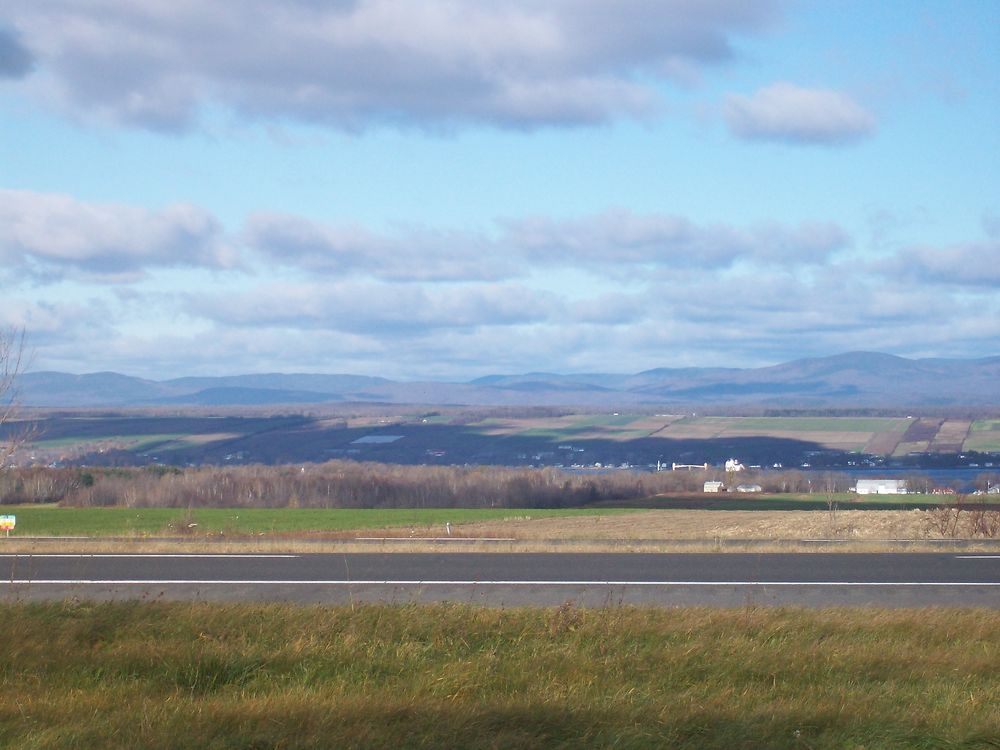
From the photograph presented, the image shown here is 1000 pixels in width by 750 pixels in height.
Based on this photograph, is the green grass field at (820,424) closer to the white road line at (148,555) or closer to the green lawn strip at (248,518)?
the green lawn strip at (248,518)

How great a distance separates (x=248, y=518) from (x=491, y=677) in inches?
1483

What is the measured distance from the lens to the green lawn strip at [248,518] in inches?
1497

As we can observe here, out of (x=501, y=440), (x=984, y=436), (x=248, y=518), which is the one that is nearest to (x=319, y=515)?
(x=248, y=518)

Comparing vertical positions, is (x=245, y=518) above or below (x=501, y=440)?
below

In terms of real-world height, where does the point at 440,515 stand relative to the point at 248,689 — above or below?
below

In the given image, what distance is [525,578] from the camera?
1524cm

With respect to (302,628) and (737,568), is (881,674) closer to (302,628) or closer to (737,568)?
(302,628)

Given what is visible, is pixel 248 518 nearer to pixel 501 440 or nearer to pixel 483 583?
pixel 483 583

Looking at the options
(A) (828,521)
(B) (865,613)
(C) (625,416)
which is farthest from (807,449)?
(B) (865,613)

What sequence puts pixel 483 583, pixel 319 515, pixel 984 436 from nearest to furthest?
1. pixel 483 583
2. pixel 319 515
3. pixel 984 436

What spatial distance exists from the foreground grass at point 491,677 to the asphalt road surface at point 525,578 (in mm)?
2286

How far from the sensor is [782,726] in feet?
22.3

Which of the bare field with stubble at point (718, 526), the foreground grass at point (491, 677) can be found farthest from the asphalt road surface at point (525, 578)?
the bare field with stubble at point (718, 526)

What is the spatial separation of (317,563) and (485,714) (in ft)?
35.6
